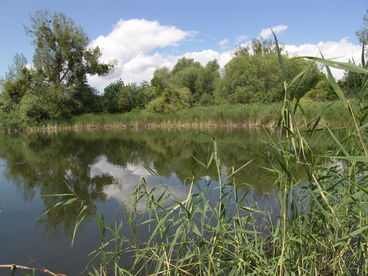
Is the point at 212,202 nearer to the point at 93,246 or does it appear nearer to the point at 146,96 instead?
the point at 93,246

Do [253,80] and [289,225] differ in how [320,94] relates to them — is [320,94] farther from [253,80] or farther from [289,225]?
[289,225]

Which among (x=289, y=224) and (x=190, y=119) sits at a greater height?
(x=190, y=119)

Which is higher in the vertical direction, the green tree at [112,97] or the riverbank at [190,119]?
the green tree at [112,97]

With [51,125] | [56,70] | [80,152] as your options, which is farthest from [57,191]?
[56,70]

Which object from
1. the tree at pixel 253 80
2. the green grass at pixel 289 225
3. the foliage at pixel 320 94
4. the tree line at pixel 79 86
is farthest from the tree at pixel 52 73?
the green grass at pixel 289 225

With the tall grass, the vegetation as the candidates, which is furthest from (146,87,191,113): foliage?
the tall grass

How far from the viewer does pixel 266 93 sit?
27453 mm

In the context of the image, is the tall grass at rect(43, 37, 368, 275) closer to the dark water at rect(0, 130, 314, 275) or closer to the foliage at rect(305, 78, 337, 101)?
the dark water at rect(0, 130, 314, 275)

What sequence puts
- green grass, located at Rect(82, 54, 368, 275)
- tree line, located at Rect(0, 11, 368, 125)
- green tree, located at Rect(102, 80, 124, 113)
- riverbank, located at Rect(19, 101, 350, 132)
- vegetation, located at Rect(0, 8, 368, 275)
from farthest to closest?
1. green tree, located at Rect(102, 80, 124, 113)
2. tree line, located at Rect(0, 11, 368, 125)
3. riverbank, located at Rect(19, 101, 350, 132)
4. green grass, located at Rect(82, 54, 368, 275)
5. vegetation, located at Rect(0, 8, 368, 275)

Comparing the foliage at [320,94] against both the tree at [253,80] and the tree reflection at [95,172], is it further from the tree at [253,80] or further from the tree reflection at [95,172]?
the tree reflection at [95,172]

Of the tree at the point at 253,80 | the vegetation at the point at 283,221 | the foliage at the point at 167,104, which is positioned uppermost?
the tree at the point at 253,80

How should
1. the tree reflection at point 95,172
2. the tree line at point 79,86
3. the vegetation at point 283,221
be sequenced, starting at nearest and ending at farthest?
the vegetation at point 283,221 → the tree reflection at point 95,172 → the tree line at point 79,86

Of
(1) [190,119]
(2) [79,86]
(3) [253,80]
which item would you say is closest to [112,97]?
(2) [79,86]

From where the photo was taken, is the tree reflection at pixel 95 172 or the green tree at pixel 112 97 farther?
the green tree at pixel 112 97
